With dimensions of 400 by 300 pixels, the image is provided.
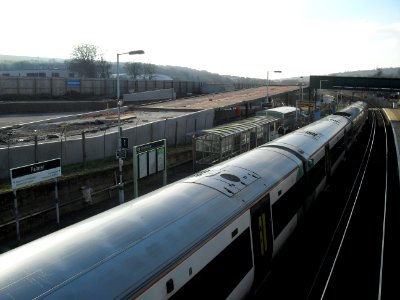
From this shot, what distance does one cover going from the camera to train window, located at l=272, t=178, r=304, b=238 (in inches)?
385

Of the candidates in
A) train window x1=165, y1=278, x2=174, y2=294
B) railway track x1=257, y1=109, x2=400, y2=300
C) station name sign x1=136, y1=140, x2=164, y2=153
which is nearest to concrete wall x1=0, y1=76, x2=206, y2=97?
station name sign x1=136, y1=140, x2=164, y2=153

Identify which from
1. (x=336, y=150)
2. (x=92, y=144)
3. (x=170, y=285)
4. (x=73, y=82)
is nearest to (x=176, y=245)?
(x=170, y=285)

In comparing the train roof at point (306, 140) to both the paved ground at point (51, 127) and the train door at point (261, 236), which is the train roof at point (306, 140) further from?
the paved ground at point (51, 127)

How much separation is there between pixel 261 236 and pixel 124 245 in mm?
4117

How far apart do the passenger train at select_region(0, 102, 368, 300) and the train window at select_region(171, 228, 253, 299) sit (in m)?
0.02

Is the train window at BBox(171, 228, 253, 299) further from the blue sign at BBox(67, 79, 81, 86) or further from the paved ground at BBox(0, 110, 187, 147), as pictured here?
the blue sign at BBox(67, 79, 81, 86)

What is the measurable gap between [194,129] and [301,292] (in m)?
21.8

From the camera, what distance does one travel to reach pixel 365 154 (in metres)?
31.5

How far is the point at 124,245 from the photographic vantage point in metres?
5.43

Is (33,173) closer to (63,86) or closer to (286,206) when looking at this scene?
(286,206)

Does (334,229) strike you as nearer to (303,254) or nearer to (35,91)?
(303,254)

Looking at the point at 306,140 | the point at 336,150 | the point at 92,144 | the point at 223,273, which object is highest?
the point at 306,140

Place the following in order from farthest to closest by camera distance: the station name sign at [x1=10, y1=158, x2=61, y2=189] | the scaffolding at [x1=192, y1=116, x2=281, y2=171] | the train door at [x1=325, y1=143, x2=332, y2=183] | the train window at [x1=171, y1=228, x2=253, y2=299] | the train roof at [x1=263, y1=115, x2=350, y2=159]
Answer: the scaffolding at [x1=192, y1=116, x2=281, y2=171]
the train door at [x1=325, y1=143, x2=332, y2=183]
the train roof at [x1=263, y1=115, x2=350, y2=159]
the station name sign at [x1=10, y1=158, x2=61, y2=189]
the train window at [x1=171, y1=228, x2=253, y2=299]

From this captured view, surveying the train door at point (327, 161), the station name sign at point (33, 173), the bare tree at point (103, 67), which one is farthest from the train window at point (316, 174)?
the bare tree at point (103, 67)
